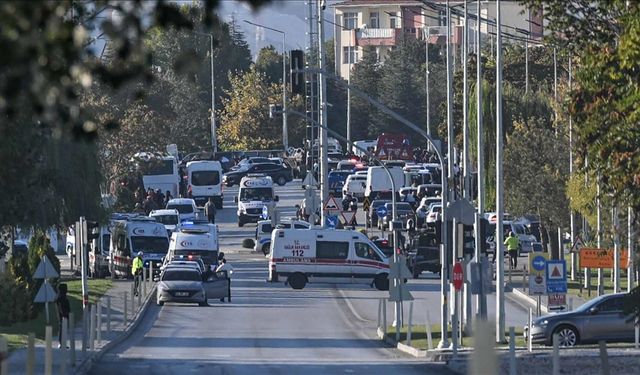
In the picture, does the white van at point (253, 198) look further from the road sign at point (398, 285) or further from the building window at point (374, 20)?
the building window at point (374, 20)

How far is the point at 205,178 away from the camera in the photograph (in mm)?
90125

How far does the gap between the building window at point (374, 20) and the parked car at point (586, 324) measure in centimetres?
11867

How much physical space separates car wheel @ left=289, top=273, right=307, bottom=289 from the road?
1.35ft

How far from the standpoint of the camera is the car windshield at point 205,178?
8950 centimetres

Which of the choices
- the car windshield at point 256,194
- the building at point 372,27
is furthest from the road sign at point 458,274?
the building at point 372,27

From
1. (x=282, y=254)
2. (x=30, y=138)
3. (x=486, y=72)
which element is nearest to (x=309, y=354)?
(x=30, y=138)

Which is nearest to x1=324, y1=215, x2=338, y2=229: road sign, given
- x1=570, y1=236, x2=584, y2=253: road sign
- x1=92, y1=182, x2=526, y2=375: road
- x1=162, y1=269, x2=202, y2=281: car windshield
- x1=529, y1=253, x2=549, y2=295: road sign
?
→ x1=92, y1=182, x2=526, y2=375: road

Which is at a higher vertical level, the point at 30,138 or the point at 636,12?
the point at 636,12

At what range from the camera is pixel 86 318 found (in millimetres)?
30953

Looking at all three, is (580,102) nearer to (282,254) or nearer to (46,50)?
(46,50)

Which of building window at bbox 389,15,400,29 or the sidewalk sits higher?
building window at bbox 389,15,400,29

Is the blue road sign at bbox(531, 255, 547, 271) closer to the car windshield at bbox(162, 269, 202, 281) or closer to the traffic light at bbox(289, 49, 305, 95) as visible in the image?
the traffic light at bbox(289, 49, 305, 95)

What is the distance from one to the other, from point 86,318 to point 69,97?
2423cm

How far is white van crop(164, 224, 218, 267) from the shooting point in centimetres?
5572
